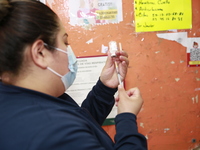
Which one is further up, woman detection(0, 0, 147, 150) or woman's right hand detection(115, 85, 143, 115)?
woman detection(0, 0, 147, 150)

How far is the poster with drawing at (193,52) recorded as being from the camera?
3.30 ft

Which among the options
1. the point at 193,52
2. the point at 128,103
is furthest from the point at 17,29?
the point at 193,52

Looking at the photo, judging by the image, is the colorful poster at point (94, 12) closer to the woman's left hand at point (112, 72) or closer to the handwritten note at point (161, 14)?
the handwritten note at point (161, 14)

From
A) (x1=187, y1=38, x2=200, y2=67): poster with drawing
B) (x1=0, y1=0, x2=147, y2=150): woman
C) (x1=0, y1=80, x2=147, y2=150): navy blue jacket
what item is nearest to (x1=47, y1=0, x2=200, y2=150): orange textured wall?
(x1=187, y1=38, x2=200, y2=67): poster with drawing

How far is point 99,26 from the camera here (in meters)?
0.95

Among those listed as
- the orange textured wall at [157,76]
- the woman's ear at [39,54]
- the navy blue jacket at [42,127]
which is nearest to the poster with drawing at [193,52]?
the orange textured wall at [157,76]

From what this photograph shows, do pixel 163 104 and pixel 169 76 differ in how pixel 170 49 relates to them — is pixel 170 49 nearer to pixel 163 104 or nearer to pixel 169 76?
pixel 169 76

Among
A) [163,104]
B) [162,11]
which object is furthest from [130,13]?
[163,104]

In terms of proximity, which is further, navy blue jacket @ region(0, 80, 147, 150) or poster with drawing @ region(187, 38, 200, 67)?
poster with drawing @ region(187, 38, 200, 67)

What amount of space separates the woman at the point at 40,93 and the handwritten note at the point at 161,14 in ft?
1.74

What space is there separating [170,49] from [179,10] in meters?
0.21

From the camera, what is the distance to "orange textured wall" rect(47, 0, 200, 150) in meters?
0.96

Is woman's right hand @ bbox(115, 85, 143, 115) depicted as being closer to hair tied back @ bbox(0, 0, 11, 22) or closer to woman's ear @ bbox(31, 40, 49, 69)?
woman's ear @ bbox(31, 40, 49, 69)

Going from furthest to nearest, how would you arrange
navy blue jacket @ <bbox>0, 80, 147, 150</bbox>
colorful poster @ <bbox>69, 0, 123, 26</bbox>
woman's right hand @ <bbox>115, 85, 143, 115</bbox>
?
colorful poster @ <bbox>69, 0, 123, 26</bbox>, woman's right hand @ <bbox>115, 85, 143, 115</bbox>, navy blue jacket @ <bbox>0, 80, 147, 150</bbox>
